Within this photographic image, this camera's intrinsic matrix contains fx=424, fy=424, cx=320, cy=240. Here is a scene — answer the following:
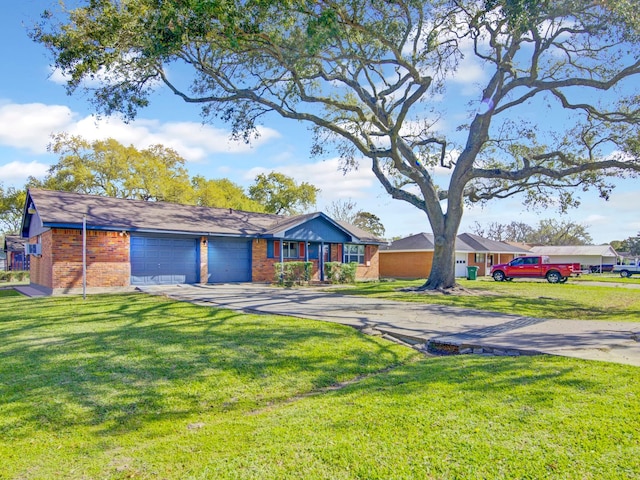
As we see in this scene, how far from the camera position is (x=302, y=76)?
1595 centimetres

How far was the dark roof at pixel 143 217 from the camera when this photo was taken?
16.3 meters

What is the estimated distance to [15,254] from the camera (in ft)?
132

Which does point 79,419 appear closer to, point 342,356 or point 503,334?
point 342,356

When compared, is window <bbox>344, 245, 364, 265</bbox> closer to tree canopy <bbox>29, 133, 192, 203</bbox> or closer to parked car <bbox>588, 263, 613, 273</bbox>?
tree canopy <bbox>29, 133, 192, 203</bbox>

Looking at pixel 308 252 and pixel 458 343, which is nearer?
pixel 458 343

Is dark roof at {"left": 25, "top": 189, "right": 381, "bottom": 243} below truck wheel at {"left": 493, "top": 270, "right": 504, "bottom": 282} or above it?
above

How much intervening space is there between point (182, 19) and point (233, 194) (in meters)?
33.9

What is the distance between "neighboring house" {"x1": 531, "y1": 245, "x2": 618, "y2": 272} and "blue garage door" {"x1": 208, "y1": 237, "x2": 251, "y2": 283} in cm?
4530

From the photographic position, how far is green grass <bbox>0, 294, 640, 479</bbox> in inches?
134

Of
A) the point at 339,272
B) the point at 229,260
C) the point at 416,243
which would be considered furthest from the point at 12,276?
the point at 416,243

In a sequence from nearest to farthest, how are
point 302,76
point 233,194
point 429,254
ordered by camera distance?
point 302,76, point 429,254, point 233,194

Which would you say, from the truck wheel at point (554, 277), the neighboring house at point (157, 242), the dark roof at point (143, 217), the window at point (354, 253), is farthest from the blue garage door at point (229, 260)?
the truck wheel at point (554, 277)

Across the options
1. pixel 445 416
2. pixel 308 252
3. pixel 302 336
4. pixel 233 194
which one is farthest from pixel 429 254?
pixel 445 416

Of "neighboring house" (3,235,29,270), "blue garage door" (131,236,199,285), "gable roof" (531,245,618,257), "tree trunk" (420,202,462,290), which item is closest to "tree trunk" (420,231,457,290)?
"tree trunk" (420,202,462,290)
